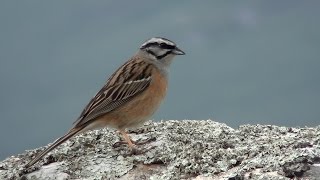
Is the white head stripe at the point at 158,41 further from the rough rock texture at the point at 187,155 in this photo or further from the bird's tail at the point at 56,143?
the bird's tail at the point at 56,143

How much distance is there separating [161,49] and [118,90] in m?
1.08

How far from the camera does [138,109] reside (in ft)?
27.5

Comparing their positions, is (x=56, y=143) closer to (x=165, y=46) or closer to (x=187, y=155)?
(x=187, y=155)

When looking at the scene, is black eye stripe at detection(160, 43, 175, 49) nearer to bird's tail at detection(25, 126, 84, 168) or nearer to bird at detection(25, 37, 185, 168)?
bird at detection(25, 37, 185, 168)

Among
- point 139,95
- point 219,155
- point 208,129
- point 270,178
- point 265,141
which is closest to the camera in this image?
point 270,178

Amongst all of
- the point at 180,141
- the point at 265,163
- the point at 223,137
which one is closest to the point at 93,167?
the point at 180,141

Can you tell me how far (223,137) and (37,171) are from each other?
211cm

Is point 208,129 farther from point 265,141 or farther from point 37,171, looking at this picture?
point 37,171

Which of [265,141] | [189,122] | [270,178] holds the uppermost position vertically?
[189,122]

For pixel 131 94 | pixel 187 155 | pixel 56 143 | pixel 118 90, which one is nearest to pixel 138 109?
pixel 131 94

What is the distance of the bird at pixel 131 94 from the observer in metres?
8.20

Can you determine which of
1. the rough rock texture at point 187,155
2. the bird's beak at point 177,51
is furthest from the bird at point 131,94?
the rough rock texture at point 187,155

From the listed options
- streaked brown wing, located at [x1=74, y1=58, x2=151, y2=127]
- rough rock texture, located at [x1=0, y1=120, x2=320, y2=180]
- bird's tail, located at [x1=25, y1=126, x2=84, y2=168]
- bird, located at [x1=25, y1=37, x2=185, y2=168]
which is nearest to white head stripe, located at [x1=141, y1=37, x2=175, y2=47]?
bird, located at [x1=25, y1=37, x2=185, y2=168]

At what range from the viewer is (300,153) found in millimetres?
6043
